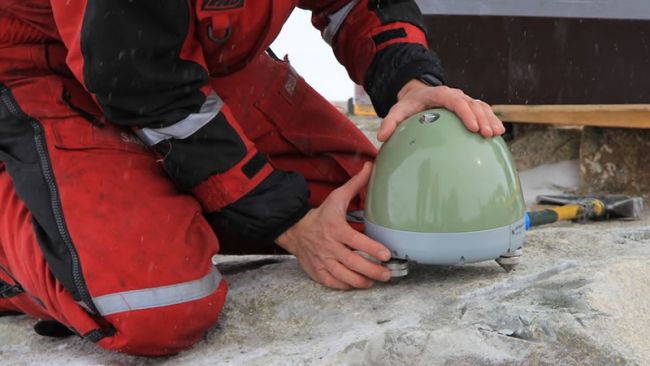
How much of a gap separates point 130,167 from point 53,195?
7.1 inches

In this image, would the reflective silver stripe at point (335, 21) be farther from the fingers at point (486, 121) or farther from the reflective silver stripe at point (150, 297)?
the reflective silver stripe at point (150, 297)

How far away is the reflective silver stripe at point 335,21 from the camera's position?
2057 mm

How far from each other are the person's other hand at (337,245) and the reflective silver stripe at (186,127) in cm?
30

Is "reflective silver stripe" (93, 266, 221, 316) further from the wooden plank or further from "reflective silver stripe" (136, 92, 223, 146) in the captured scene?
the wooden plank

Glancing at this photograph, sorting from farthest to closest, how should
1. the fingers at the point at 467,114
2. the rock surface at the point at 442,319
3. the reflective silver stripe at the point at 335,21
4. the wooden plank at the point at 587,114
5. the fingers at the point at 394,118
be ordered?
the wooden plank at the point at 587,114 < the reflective silver stripe at the point at 335,21 < the fingers at the point at 394,118 < the fingers at the point at 467,114 < the rock surface at the point at 442,319

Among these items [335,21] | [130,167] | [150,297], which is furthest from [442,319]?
[335,21]

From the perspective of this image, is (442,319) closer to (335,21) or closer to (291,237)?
(291,237)

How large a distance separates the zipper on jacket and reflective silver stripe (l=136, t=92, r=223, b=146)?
22 cm

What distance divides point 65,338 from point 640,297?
4.10 ft

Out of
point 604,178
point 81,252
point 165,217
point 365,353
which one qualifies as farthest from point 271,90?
point 604,178

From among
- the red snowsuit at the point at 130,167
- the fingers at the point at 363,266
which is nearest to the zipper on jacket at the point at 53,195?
the red snowsuit at the point at 130,167

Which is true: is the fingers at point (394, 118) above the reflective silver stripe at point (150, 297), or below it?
above

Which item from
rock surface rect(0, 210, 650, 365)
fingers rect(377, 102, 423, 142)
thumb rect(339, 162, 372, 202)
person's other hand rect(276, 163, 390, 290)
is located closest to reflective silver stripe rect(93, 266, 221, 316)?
rock surface rect(0, 210, 650, 365)

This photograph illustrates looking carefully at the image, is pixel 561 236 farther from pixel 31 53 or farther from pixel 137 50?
pixel 31 53
